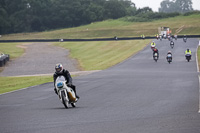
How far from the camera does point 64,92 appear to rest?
13195mm

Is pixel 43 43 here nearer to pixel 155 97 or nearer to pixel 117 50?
pixel 117 50

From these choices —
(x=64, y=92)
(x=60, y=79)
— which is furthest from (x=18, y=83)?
(x=64, y=92)

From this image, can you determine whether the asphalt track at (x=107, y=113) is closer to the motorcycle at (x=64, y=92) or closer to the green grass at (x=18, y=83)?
the motorcycle at (x=64, y=92)

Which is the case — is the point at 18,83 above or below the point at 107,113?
below

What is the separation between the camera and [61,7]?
141 meters

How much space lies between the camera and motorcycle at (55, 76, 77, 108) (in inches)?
518

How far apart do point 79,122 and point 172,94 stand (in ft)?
25.2

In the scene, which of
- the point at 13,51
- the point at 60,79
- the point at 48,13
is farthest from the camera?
the point at 48,13

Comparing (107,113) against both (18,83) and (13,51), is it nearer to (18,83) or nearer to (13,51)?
(18,83)

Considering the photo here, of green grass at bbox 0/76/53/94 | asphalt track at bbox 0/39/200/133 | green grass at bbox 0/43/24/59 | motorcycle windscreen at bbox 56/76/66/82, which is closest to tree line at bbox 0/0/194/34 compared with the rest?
green grass at bbox 0/43/24/59

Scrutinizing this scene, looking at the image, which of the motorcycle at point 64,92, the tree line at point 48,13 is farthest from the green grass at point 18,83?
the tree line at point 48,13

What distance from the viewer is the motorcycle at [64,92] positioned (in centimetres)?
1315

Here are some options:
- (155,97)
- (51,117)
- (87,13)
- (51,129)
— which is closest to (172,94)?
(155,97)

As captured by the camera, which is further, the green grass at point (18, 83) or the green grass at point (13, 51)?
the green grass at point (13, 51)
